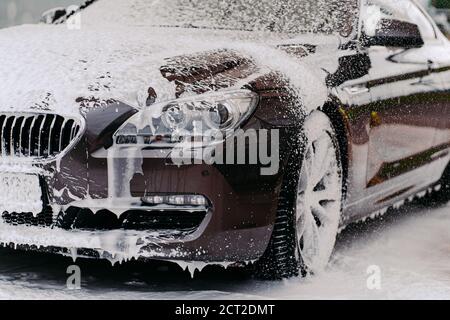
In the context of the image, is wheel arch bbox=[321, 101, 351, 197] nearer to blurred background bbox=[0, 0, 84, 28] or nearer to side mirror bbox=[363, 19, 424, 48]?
side mirror bbox=[363, 19, 424, 48]

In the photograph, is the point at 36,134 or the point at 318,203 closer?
the point at 36,134

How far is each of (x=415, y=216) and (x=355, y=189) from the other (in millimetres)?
1812

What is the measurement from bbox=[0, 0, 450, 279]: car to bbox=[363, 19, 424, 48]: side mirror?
0.73 ft

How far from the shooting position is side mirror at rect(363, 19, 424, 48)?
5590 mm

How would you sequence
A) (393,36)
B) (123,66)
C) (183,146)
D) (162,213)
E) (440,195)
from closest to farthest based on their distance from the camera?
(183,146) → (162,213) → (123,66) → (393,36) → (440,195)

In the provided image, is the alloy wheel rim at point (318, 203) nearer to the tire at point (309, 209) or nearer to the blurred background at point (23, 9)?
the tire at point (309, 209)

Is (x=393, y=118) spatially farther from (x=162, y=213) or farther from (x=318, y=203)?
(x=162, y=213)

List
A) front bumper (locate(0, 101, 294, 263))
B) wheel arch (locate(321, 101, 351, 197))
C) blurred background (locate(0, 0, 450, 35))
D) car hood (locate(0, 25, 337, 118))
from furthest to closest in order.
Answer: blurred background (locate(0, 0, 450, 35)) < wheel arch (locate(321, 101, 351, 197)) < car hood (locate(0, 25, 337, 118)) < front bumper (locate(0, 101, 294, 263))

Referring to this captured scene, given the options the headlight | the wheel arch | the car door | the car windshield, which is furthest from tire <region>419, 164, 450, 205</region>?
the headlight

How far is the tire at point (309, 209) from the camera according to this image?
183 inches

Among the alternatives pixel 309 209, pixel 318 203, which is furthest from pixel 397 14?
pixel 309 209

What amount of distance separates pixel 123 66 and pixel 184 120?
1.30ft

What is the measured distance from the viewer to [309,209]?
4938 mm
